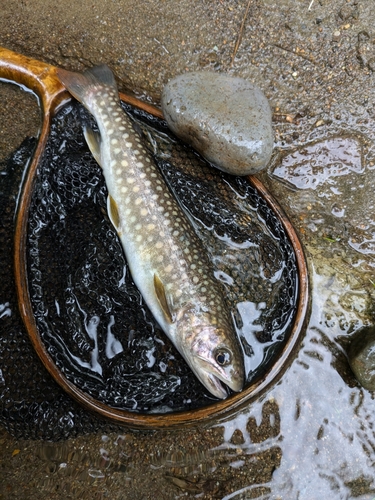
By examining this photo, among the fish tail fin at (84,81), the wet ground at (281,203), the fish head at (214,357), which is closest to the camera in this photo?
the fish head at (214,357)

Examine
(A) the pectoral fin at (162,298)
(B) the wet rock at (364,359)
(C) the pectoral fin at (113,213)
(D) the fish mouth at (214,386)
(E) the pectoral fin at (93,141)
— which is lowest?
(B) the wet rock at (364,359)

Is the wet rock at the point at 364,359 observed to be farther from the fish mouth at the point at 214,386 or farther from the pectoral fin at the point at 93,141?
the pectoral fin at the point at 93,141

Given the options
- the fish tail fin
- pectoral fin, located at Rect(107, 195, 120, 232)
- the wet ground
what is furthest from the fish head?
the fish tail fin

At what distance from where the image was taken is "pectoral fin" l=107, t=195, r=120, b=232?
2516 millimetres

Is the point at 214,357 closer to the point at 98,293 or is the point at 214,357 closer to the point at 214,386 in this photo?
the point at 214,386

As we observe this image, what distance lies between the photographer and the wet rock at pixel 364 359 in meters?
2.52

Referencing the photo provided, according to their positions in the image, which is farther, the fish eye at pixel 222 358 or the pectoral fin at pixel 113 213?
the pectoral fin at pixel 113 213

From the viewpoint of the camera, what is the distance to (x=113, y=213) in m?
2.53

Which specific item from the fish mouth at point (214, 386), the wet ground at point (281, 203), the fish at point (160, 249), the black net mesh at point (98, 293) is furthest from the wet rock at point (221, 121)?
the fish mouth at point (214, 386)

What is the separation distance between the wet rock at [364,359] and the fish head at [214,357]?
767 millimetres

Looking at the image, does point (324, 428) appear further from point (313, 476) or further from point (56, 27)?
point (56, 27)

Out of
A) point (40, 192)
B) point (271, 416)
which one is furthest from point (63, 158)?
point (271, 416)

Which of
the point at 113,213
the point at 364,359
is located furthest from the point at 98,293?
the point at 364,359

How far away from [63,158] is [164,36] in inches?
49.2
